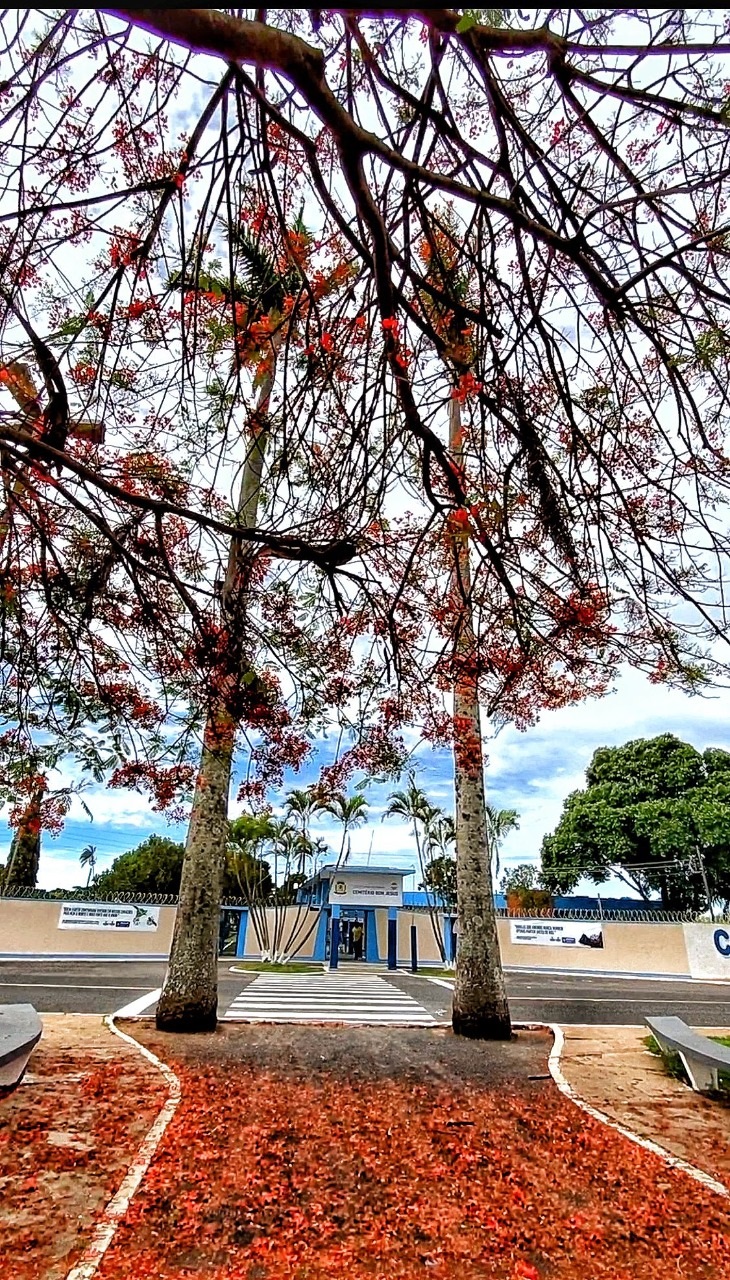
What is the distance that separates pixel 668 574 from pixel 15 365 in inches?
141

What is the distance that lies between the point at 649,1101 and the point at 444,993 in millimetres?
8989

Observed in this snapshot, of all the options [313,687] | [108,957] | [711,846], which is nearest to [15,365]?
[313,687]

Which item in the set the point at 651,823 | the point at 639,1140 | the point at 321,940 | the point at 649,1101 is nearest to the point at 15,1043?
the point at 639,1140

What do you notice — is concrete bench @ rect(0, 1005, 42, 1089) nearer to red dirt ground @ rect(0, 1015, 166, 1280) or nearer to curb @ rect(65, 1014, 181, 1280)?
red dirt ground @ rect(0, 1015, 166, 1280)

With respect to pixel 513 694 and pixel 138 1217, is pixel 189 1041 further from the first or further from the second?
pixel 513 694

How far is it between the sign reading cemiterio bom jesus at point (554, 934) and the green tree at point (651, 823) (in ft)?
15.7

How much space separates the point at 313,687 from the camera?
14.9 feet

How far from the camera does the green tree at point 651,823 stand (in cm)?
2480

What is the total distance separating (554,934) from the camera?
21.1 m

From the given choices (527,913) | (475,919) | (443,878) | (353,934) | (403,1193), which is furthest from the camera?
(353,934)

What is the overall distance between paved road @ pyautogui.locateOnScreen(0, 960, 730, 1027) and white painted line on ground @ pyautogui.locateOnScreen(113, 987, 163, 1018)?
0.14 meters

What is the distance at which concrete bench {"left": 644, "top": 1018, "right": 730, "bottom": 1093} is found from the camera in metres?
5.42

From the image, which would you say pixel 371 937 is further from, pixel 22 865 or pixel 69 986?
pixel 69 986

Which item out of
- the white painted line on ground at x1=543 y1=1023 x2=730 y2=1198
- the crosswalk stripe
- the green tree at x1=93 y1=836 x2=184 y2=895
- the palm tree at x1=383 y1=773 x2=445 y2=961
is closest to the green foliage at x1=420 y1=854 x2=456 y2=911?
the palm tree at x1=383 y1=773 x2=445 y2=961
